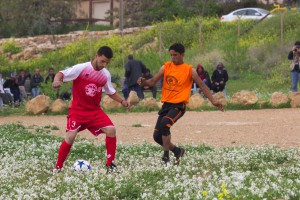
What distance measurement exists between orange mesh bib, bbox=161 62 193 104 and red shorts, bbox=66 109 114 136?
3.55ft

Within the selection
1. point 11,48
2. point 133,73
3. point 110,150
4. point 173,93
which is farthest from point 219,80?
point 11,48

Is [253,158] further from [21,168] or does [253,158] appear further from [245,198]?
[245,198]

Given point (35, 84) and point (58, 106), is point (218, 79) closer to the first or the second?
point (58, 106)

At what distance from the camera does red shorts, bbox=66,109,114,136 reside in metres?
11.3

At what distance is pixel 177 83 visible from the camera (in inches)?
468

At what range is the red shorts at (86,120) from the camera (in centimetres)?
1134

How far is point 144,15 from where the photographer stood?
157ft

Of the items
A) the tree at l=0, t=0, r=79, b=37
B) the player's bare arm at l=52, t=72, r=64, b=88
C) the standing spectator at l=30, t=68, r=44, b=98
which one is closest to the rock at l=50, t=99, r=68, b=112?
the standing spectator at l=30, t=68, r=44, b=98

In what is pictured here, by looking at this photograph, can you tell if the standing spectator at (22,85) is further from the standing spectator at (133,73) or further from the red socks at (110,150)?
the red socks at (110,150)

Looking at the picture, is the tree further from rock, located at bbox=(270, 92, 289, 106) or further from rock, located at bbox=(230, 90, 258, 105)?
rock, located at bbox=(270, 92, 289, 106)

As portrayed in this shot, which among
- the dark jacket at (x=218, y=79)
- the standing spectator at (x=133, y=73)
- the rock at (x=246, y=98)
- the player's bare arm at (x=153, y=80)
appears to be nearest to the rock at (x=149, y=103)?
the standing spectator at (x=133, y=73)

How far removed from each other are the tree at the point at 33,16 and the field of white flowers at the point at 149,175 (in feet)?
109

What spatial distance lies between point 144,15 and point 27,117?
2541 cm

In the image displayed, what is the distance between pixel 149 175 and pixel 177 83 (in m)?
2.37
